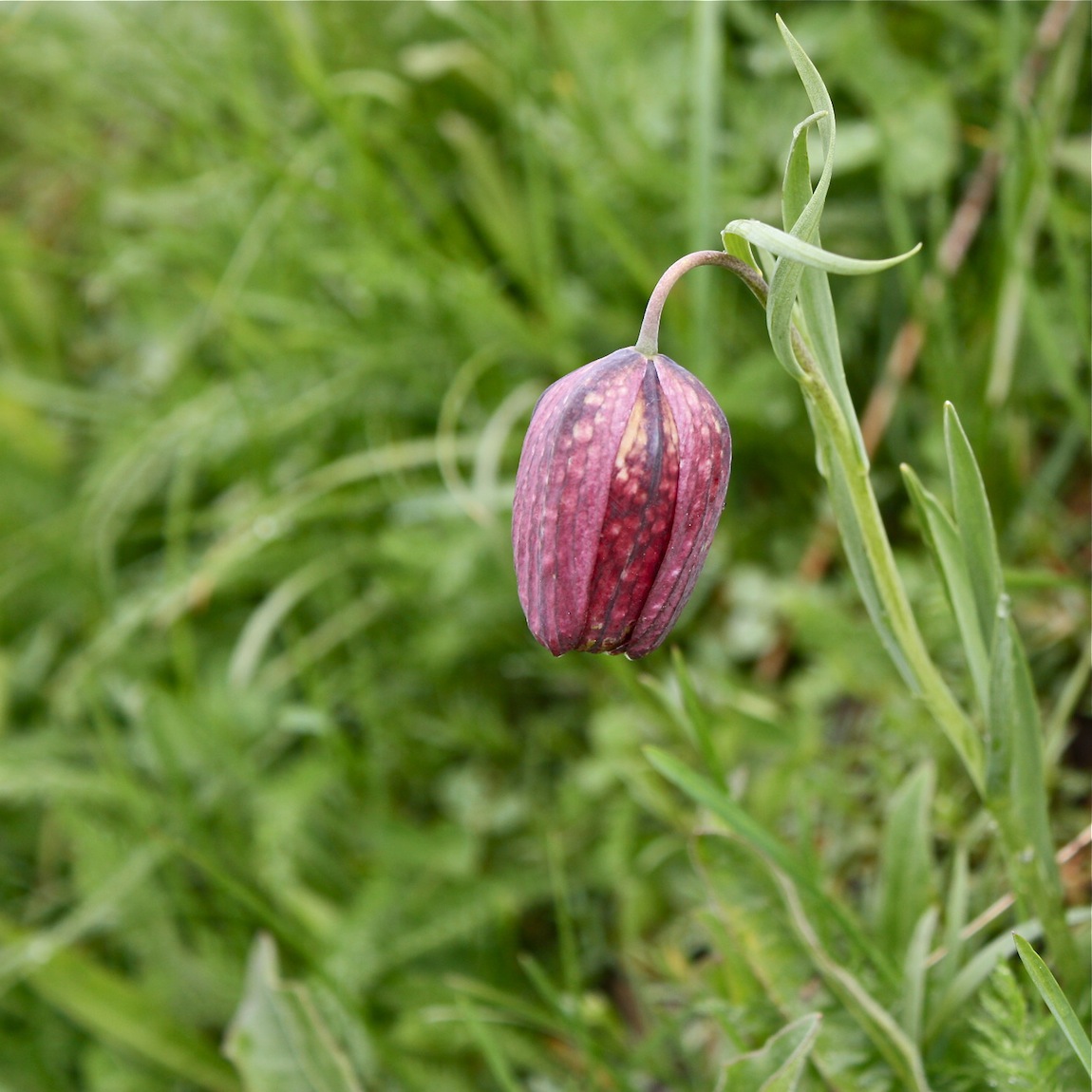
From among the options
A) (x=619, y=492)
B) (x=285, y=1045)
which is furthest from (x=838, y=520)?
(x=285, y=1045)

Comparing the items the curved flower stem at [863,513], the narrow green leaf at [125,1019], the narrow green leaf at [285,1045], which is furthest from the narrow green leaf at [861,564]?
the narrow green leaf at [125,1019]

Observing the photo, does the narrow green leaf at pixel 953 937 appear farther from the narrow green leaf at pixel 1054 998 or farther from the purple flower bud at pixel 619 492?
the purple flower bud at pixel 619 492

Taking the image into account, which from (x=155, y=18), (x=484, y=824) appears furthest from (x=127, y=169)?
(x=484, y=824)

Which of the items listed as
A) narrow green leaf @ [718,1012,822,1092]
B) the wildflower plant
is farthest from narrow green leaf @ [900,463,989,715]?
narrow green leaf @ [718,1012,822,1092]

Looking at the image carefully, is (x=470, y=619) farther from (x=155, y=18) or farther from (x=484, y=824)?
(x=155, y=18)

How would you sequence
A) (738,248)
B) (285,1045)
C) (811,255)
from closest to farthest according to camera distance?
(811,255)
(738,248)
(285,1045)

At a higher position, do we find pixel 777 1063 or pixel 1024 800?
pixel 1024 800

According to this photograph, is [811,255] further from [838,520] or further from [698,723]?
[698,723]
